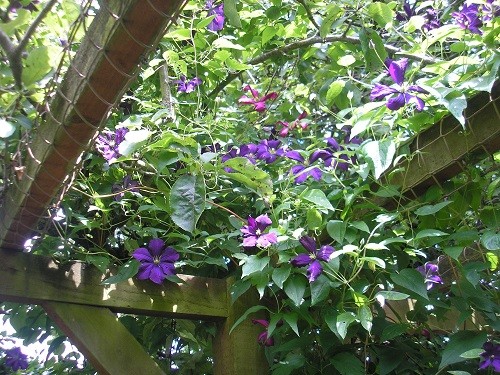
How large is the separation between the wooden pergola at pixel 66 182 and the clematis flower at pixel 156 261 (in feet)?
0.22

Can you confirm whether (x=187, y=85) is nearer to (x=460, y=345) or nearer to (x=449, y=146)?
(x=449, y=146)

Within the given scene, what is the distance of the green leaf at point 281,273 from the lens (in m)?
1.15

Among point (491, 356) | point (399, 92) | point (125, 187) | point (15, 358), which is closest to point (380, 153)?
point (399, 92)

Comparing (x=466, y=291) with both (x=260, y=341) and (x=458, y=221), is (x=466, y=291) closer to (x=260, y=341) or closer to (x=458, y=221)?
(x=458, y=221)

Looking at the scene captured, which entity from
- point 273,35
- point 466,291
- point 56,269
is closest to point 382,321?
point 466,291

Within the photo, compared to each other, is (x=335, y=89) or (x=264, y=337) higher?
(x=335, y=89)

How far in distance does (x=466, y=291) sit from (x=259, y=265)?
0.40 m

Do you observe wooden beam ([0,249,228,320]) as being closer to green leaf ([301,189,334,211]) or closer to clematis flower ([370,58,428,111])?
green leaf ([301,189,334,211])

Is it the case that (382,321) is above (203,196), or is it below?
below

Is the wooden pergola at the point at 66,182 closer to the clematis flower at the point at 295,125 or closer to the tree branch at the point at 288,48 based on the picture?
the clematis flower at the point at 295,125

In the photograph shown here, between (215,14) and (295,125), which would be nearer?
(215,14)

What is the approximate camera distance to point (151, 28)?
76 centimetres

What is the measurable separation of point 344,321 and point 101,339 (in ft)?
1.61

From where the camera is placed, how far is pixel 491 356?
3.84ft
